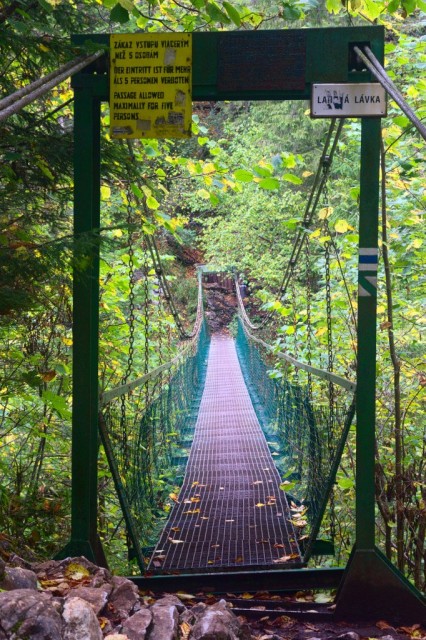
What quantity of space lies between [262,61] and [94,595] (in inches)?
62.1

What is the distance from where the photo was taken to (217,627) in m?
1.55

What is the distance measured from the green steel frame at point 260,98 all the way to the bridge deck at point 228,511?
43 cm

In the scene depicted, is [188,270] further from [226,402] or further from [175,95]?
[175,95]

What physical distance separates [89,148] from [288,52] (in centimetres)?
66

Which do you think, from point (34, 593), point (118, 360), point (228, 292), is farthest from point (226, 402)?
Result: point (228, 292)

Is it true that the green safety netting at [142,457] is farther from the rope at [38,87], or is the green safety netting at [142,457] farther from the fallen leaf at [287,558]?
the rope at [38,87]

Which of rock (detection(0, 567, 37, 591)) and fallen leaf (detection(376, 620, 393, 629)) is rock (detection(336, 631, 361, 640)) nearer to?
fallen leaf (detection(376, 620, 393, 629))

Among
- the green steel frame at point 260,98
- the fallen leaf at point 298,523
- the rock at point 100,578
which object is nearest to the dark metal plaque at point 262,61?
the green steel frame at point 260,98

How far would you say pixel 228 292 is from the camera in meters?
24.9

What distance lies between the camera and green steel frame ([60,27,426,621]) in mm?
2234

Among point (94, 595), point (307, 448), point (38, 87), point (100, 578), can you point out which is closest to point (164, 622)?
point (94, 595)

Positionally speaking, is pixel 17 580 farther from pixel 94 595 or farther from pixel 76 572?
pixel 76 572

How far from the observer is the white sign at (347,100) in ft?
7.27

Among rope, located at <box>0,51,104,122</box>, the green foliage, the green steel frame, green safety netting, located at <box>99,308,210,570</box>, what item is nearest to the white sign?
the green steel frame
